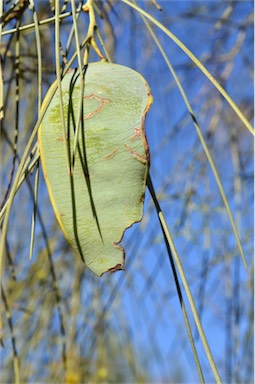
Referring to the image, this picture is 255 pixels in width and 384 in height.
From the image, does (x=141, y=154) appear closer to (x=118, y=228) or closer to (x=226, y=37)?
(x=118, y=228)

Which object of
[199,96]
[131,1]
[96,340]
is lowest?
[96,340]

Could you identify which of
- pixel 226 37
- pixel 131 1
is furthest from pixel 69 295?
pixel 131 1

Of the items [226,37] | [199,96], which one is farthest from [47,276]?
[226,37]

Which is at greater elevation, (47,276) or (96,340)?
(47,276)

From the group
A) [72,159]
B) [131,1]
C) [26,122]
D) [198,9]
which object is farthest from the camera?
[198,9]

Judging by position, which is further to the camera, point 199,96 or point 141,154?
point 199,96

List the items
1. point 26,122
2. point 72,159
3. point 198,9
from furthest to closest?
point 198,9 < point 26,122 < point 72,159
